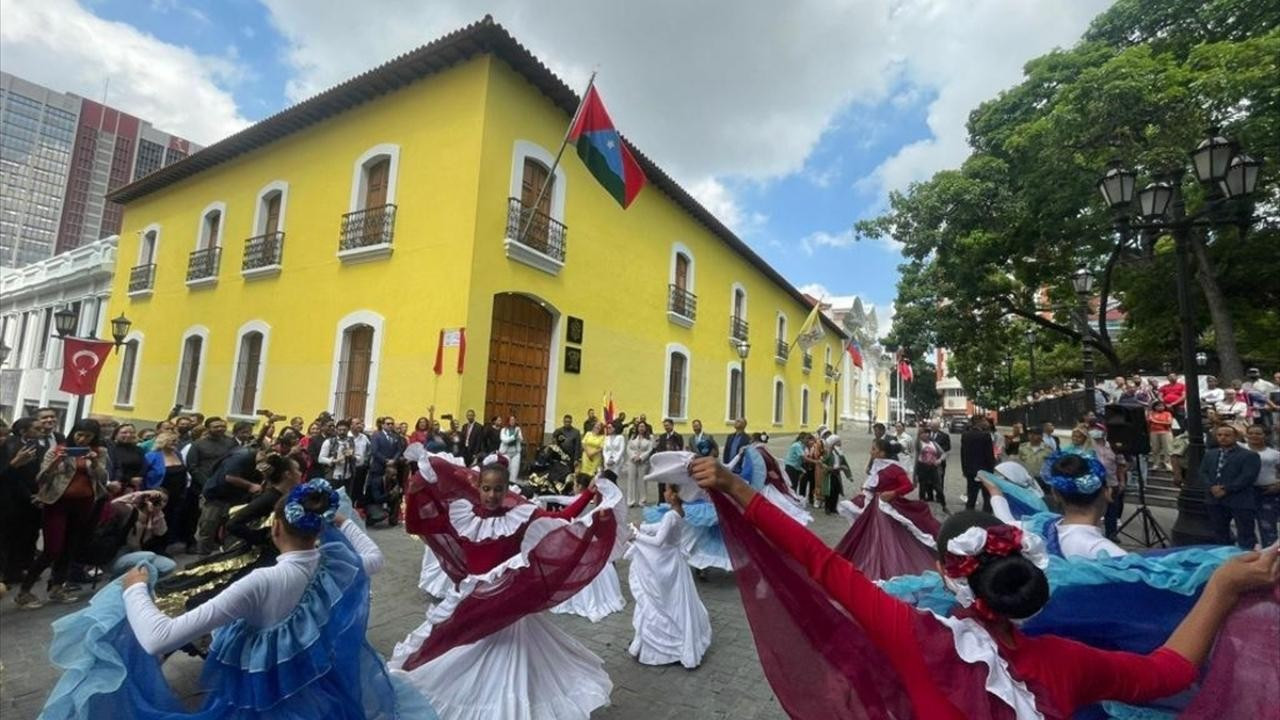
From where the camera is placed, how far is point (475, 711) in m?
3.11

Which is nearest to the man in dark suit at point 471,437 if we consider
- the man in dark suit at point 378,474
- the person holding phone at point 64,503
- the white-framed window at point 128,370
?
the man in dark suit at point 378,474

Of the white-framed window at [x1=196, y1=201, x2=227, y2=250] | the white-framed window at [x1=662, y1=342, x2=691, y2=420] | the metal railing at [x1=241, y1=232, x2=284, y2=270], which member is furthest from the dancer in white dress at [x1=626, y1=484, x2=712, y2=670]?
the white-framed window at [x1=196, y1=201, x2=227, y2=250]

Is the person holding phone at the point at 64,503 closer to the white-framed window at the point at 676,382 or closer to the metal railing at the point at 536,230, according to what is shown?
the metal railing at the point at 536,230

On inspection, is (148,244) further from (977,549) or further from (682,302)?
(977,549)

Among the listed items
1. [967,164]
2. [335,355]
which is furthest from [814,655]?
[967,164]

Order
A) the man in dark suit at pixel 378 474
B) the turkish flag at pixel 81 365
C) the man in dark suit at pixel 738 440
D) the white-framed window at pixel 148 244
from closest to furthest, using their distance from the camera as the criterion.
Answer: the man in dark suit at pixel 378 474
the turkish flag at pixel 81 365
the man in dark suit at pixel 738 440
the white-framed window at pixel 148 244

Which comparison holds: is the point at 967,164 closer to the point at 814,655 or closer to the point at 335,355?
the point at 335,355

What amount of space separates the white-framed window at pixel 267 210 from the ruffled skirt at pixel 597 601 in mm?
13678

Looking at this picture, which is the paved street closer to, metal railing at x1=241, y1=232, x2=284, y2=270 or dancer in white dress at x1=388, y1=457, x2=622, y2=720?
dancer in white dress at x1=388, y1=457, x2=622, y2=720

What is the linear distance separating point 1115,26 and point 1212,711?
20189mm

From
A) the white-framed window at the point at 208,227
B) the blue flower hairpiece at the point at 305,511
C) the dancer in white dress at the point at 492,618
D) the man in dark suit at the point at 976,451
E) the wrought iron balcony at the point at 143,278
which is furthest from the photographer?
the wrought iron balcony at the point at 143,278

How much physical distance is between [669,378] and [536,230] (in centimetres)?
664

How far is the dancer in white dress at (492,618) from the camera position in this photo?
309cm

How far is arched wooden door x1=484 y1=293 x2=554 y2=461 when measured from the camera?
39.8 ft
